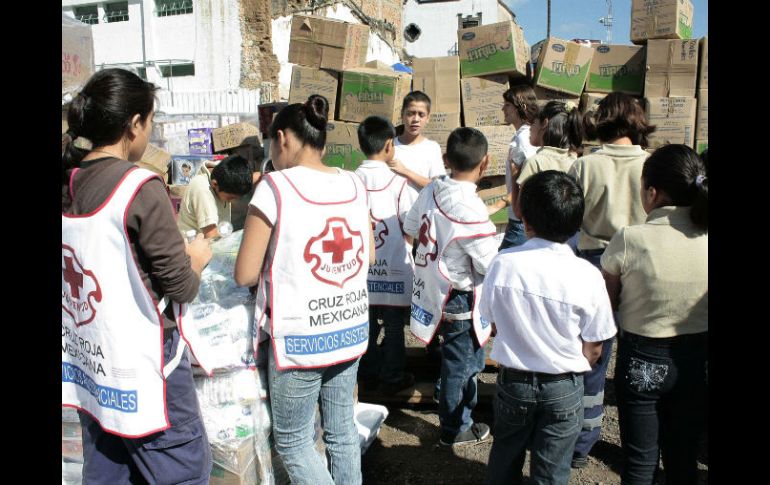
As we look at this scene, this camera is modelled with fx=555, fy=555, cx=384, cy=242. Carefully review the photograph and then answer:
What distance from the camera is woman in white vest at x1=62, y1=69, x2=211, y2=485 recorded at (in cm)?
158

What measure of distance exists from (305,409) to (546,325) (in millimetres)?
953

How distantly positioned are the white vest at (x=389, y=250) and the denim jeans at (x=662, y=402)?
4.70 ft

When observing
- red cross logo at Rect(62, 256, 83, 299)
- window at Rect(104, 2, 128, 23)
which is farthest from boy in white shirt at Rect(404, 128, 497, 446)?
window at Rect(104, 2, 128, 23)

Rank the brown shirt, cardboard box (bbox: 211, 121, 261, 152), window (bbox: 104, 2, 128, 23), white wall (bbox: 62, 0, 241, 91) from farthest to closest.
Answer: window (bbox: 104, 2, 128, 23) < white wall (bbox: 62, 0, 241, 91) < cardboard box (bbox: 211, 121, 261, 152) < the brown shirt

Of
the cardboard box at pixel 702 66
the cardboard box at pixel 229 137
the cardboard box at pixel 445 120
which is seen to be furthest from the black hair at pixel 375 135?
the cardboard box at pixel 229 137

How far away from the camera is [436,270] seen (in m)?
2.88

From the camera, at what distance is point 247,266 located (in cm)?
198

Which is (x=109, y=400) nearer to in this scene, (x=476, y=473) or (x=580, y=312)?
(x=580, y=312)

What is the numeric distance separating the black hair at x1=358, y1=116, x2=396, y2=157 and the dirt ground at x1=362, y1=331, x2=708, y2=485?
1696mm

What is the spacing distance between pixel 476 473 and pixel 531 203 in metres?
1.60

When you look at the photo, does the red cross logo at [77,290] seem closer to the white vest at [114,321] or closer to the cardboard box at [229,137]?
the white vest at [114,321]

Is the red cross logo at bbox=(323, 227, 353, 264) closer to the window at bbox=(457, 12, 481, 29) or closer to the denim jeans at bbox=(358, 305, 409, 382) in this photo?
the denim jeans at bbox=(358, 305, 409, 382)

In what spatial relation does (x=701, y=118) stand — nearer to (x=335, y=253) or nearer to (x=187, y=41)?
(x=335, y=253)

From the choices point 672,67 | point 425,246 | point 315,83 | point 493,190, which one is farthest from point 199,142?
point 425,246
